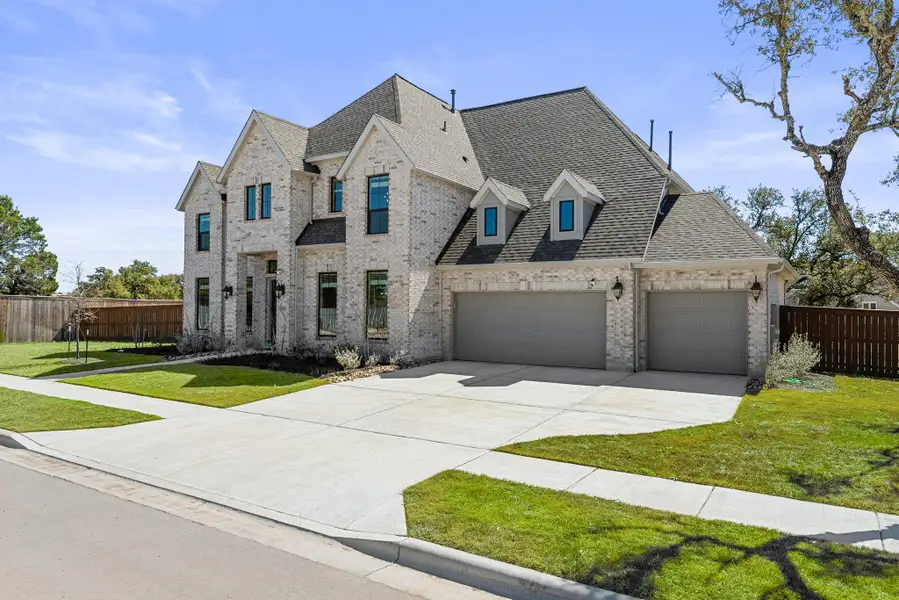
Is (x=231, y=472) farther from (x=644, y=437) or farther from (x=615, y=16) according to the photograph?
(x=615, y=16)

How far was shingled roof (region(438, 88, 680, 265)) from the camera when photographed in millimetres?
16453

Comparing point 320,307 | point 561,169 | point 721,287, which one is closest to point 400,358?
point 320,307

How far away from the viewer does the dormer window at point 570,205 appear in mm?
16656

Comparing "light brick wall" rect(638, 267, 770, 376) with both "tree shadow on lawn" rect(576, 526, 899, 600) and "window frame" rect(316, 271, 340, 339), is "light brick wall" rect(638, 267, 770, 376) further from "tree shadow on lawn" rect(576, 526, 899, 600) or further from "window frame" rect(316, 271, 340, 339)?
"tree shadow on lawn" rect(576, 526, 899, 600)

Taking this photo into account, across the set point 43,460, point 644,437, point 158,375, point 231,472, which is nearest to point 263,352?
point 158,375

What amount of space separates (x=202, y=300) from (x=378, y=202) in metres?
10.6

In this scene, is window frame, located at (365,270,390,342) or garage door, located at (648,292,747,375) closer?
garage door, located at (648,292,747,375)

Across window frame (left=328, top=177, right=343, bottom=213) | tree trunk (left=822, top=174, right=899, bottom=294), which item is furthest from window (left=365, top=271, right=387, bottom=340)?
tree trunk (left=822, top=174, right=899, bottom=294)

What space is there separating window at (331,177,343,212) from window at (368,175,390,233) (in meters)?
2.40

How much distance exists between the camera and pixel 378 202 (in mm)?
18203

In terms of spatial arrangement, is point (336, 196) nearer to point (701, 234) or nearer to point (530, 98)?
point (530, 98)

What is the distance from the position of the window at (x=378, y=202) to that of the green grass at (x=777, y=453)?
11.4 meters

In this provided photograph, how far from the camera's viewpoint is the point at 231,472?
7.13 meters

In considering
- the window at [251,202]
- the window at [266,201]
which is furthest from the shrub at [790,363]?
the window at [251,202]
